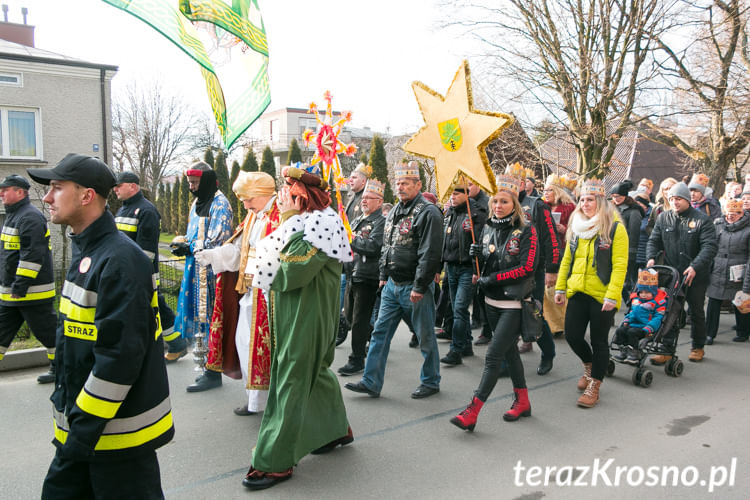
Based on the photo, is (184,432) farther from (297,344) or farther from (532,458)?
(532,458)

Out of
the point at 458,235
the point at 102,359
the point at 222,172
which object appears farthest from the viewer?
the point at 222,172

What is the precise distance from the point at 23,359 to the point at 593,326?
573 centimetres

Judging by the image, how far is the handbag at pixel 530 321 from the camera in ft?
14.5

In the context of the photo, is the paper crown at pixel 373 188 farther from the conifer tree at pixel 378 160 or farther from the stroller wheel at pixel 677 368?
the conifer tree at pixel 378 160

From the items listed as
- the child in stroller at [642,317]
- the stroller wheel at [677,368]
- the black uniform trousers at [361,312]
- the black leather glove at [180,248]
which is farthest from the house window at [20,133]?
the stroller wheel at [677,368]

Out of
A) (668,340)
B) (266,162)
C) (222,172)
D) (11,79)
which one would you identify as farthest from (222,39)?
(222,172)

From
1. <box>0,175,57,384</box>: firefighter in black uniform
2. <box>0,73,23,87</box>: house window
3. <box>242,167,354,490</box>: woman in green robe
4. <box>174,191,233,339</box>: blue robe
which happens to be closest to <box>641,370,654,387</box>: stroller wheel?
<box>242,167,354,490</box>: woman in green robe

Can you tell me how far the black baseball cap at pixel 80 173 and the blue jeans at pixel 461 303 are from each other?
15.0ft

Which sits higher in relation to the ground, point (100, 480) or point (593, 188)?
point (593, 188)

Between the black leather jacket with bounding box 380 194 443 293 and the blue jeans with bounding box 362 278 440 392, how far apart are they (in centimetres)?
15

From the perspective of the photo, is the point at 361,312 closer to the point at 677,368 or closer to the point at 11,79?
the point at 677,368

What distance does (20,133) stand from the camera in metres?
17.2

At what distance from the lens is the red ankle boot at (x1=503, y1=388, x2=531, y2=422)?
14.9 feet

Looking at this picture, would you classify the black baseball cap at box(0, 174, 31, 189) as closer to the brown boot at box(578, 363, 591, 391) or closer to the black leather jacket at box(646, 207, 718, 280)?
the brown boot at box(578, 363, 591, 391)
